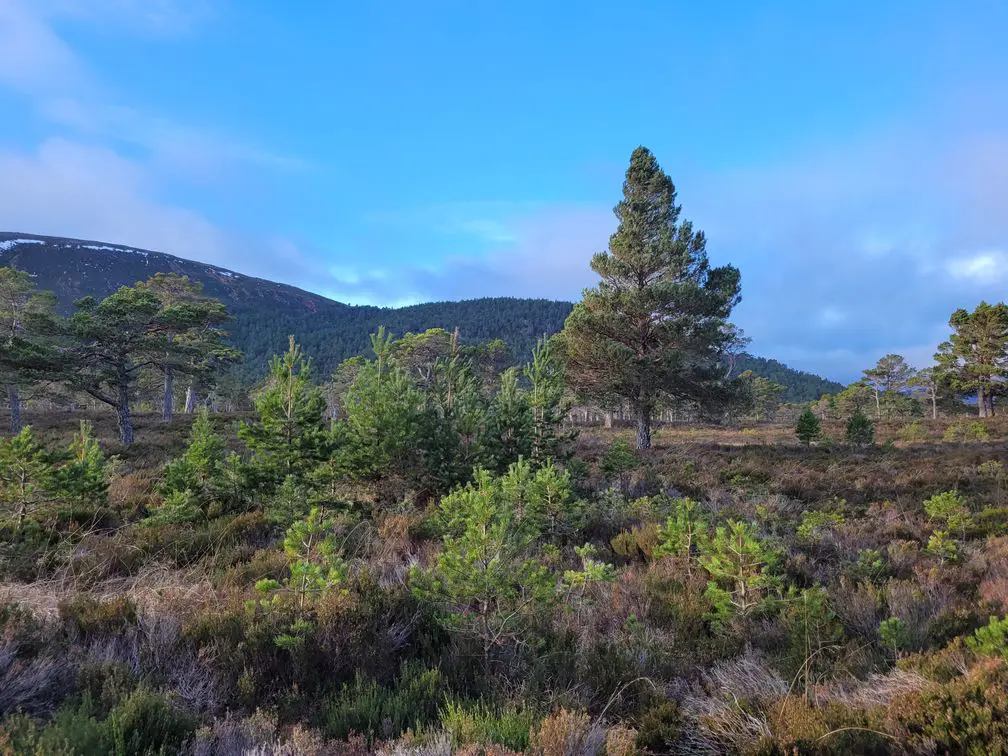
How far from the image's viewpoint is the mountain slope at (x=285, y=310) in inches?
4498

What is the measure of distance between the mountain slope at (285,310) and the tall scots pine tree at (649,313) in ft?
283

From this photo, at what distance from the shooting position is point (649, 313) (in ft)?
56.9

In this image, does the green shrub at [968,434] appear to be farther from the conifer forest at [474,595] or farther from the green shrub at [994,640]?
the green shrub at [994,640]

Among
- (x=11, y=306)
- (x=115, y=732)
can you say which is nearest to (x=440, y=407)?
(x=115, y=732)

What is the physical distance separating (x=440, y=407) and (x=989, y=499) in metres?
Result: 10.8

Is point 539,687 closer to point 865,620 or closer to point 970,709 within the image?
point 970,709

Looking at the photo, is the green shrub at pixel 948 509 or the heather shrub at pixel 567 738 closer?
the heather shrub at pixel 567 738

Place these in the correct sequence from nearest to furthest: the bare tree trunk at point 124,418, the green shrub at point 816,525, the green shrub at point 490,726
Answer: the green shrub at point 490,726
the green shrub at point 816,525
the bare tree trunk at point 124,418

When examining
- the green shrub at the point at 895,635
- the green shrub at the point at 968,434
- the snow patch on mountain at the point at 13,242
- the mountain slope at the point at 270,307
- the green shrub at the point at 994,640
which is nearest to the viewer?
the green shrub at the point at 994,640

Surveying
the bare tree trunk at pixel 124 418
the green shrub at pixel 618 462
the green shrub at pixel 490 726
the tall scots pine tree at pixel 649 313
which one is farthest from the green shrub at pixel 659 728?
the bare tree trunk at pixel 124 418

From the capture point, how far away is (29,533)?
593 centimetres

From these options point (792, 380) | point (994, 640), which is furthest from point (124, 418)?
point (792, 380)

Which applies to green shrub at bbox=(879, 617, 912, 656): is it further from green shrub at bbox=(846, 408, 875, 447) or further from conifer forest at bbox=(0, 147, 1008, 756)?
green shrub at bbox=(846, 408, 875, 447)

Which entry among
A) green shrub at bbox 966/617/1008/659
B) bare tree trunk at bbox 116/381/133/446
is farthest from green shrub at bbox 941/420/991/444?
bare tree trunk at bbox 116/381/133/446
